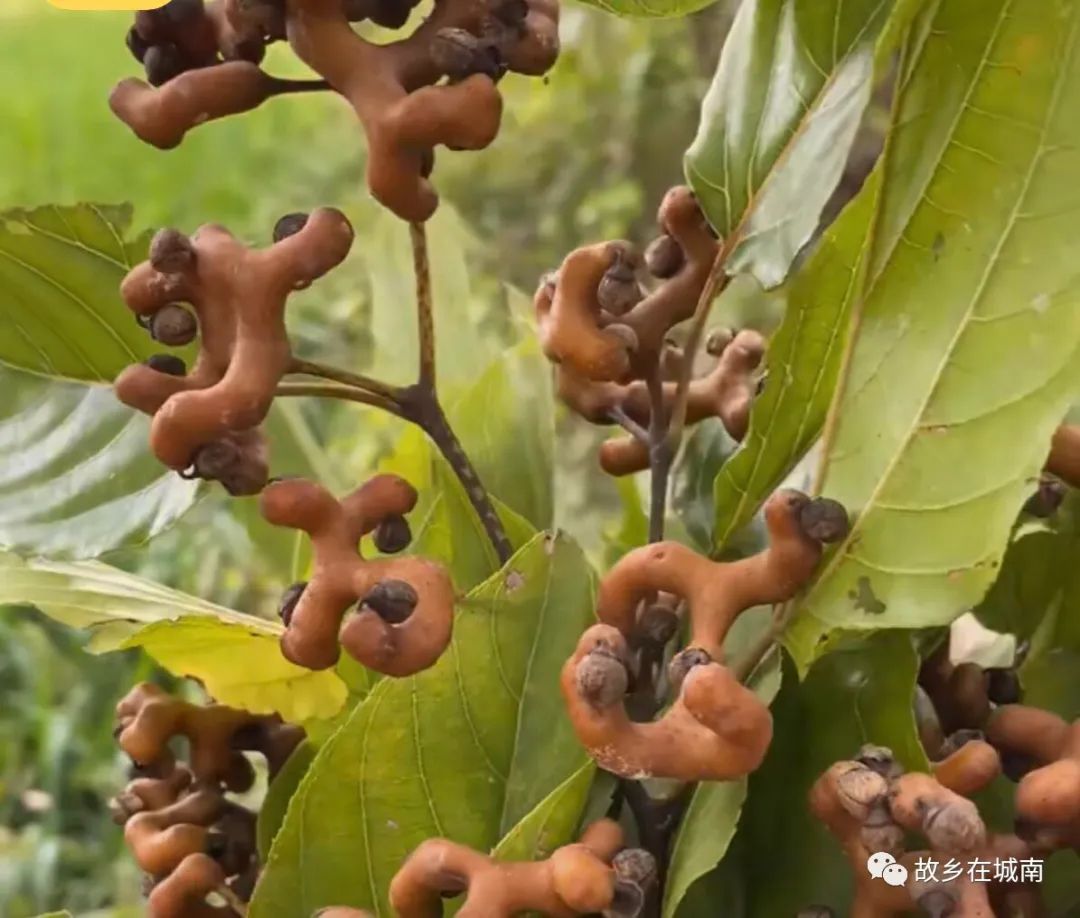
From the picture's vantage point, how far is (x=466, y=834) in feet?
0.96

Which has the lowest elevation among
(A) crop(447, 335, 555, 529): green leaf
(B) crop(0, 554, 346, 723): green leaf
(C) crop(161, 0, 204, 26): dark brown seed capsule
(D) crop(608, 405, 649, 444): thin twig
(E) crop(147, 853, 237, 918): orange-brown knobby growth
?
(E) crop(147, 853, 237, 918): orange-brown knobby growth

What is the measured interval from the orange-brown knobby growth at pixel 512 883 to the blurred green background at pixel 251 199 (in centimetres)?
23

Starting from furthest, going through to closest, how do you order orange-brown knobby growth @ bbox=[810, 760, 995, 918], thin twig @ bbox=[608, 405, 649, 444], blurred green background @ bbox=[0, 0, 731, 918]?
blurred green background @ bbox=[0, 0, 731, 918] → thin twig @ bbox=[608, 405, 649, 444] → orange-brown knobby growth @ bbox=[810, 760, 995, 918]

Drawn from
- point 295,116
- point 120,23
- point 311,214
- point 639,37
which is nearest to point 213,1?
point 311,214

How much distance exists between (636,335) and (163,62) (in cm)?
11

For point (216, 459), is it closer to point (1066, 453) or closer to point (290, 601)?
point (290, 601)

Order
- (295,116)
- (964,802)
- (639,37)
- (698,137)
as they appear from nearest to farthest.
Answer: (964,802), (698,137), (639,37), (295,116)

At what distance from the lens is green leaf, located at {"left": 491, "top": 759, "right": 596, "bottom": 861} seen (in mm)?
256

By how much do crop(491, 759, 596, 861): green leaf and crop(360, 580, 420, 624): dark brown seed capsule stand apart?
0.20 ft

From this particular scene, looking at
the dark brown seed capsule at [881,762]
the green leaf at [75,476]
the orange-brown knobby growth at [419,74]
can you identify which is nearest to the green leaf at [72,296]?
the green leaf at [75,476]

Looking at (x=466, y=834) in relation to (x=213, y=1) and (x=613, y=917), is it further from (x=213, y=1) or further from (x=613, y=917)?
(x=213, y=1)

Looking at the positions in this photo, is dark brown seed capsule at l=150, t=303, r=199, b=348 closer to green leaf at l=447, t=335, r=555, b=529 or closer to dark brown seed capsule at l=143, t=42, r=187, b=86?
dark brown seed capsule at l=143, t=42, r=187, b=86

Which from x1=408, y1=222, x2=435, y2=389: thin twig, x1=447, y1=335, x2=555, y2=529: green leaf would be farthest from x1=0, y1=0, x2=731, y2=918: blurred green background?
x1=408, y1=222, x2=435, y2=389: thin twig

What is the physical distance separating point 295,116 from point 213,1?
2.00 meters
